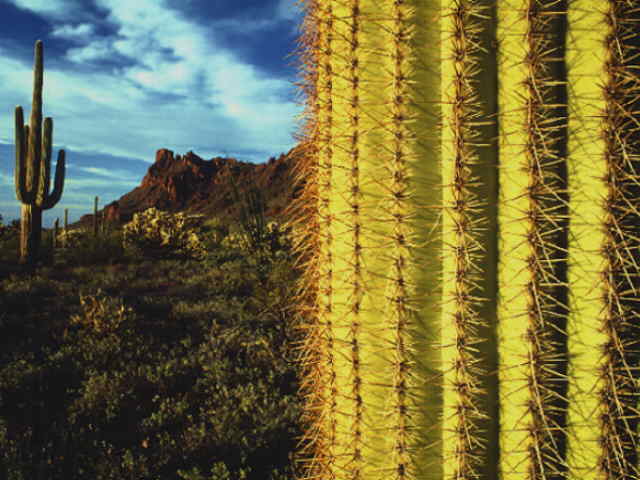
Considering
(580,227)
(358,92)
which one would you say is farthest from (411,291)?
(358,92)

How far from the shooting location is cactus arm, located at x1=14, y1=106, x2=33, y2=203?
1232cm

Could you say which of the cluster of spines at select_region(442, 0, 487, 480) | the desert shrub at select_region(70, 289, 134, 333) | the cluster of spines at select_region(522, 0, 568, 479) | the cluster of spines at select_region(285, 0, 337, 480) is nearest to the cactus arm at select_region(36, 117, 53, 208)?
the desert shrub at select_region(70, 289, 134, 333)

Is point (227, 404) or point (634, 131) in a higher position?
point (634, 131)

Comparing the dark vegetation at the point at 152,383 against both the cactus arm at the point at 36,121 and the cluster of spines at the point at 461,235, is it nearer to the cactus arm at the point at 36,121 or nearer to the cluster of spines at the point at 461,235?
the cluster of spines at the point at 461,235

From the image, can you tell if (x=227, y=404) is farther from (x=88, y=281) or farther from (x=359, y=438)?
(x=88, y=281)

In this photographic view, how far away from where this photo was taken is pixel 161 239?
13.8 m

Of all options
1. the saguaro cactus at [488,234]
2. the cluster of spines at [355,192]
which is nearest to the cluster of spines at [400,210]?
the saguaro cactus at [488,234]

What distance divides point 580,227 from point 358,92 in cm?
95

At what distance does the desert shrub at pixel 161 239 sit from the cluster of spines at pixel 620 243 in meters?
11.9

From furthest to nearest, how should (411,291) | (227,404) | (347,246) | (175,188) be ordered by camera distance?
(175,188) < (227,404) < (347,246) < (411,291)

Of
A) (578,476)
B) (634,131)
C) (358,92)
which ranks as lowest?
(578,476)

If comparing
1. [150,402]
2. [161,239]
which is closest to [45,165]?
[161,239]

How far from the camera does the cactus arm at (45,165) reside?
13.0 meters

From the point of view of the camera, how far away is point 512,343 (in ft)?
5.52
